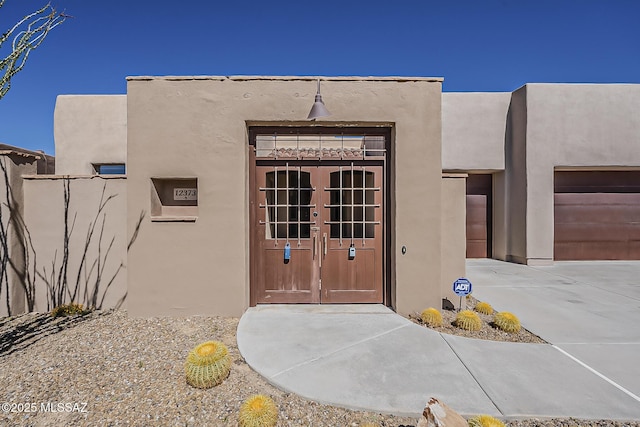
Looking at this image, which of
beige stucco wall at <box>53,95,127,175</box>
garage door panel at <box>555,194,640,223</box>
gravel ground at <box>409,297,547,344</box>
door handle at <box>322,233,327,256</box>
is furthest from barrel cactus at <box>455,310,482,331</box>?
beige stucco wall at <box>53,95,127,175</box>

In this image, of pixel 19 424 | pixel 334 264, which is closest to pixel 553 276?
pixel 334 264

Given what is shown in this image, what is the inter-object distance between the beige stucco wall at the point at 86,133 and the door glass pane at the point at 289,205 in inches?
271

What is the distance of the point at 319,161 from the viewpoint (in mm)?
4953

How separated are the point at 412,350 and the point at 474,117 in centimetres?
867

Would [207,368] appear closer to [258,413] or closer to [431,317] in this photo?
[258,413]

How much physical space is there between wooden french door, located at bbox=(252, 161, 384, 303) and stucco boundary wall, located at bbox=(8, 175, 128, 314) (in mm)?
2353

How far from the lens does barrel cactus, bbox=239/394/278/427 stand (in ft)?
7.45

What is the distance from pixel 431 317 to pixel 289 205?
2.72m

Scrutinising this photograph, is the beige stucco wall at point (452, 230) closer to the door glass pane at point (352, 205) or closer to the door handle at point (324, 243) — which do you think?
the door glass pane at point (352, 205)

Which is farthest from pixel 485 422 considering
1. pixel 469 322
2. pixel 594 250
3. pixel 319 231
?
pixel 594 250

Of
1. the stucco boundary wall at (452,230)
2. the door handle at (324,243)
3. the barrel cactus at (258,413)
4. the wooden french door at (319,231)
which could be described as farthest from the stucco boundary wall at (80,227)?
the stucco boundary wall at (452,230)

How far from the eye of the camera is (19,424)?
244cm

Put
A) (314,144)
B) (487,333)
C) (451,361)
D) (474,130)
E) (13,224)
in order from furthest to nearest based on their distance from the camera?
(474,130)
(314,144)
(13,224)
(487,333)
(451,361)

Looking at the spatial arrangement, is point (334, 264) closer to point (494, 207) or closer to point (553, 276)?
point (553, 276)
